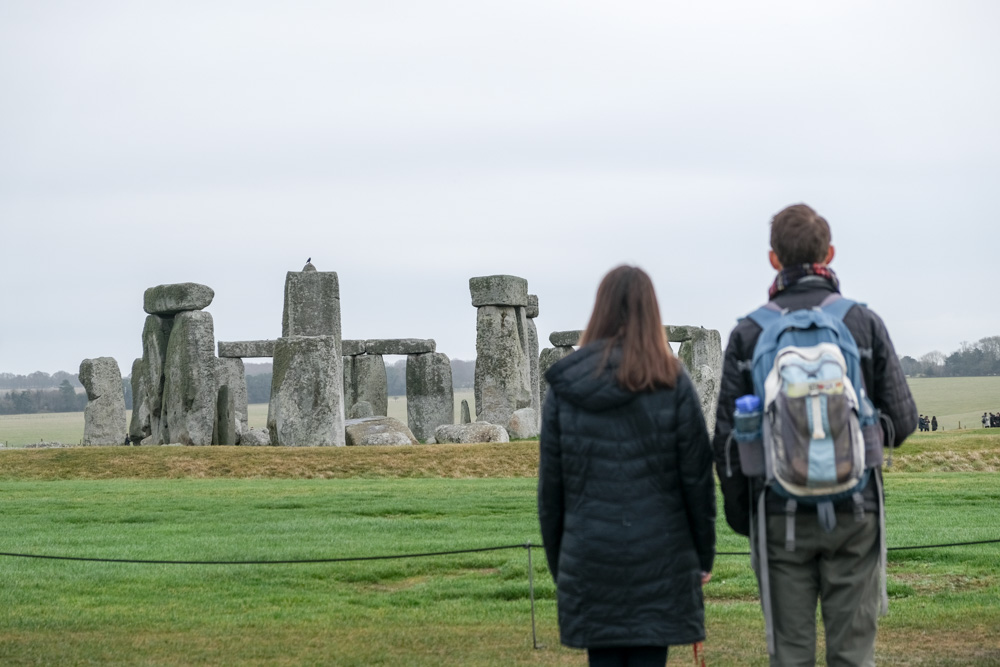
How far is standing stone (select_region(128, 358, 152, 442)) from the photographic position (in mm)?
27281

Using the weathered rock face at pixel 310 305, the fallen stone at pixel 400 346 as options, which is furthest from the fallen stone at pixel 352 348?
the weathered rock face at pixel 310 305

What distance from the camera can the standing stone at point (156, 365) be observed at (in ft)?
85.4

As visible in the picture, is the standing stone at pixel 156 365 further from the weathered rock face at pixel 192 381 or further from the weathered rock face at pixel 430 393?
the weathered rock face at pixel 430 393

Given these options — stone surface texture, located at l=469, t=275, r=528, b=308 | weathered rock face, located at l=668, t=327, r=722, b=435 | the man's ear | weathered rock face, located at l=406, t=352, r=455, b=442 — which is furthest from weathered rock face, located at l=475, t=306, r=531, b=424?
the man's ear

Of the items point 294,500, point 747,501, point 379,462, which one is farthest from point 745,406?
point 379,462

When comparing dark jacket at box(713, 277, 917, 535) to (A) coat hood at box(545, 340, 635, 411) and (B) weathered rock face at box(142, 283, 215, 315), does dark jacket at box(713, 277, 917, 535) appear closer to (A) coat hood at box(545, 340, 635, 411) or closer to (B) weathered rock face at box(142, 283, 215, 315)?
(A) coat hood at box(545, 340, 635, 411)

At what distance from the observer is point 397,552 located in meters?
12.4

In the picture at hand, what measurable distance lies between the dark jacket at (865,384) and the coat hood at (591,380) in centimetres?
40

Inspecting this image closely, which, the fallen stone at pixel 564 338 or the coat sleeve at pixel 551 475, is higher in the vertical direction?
the fallen stone at pixel 564 338

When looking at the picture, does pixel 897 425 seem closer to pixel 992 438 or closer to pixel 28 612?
pixel 28 612

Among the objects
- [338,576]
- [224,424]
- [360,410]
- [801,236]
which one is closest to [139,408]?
[224,424]

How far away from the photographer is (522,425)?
27969 millimetres

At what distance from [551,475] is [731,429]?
67cm

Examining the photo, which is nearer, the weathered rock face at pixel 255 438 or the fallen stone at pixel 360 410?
the weathered rock face at pixel 255 438
